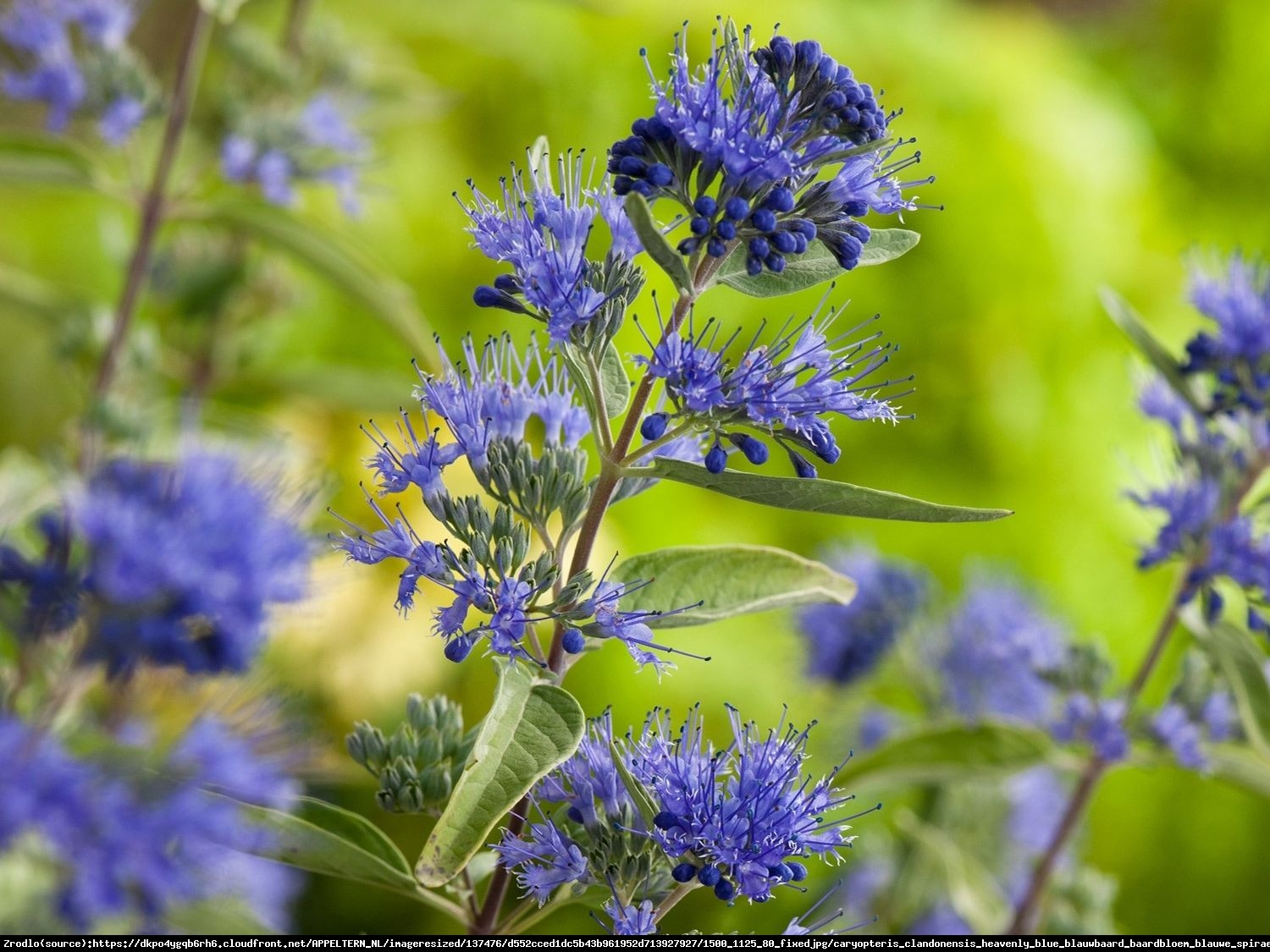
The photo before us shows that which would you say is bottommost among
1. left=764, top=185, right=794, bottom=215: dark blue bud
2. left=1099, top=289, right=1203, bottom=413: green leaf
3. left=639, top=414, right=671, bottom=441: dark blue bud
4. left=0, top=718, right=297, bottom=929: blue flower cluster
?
left=0, top=718, right=297, bottom=929: blue flower cluster

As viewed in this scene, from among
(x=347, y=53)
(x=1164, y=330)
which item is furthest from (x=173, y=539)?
(x=1164, y=330)

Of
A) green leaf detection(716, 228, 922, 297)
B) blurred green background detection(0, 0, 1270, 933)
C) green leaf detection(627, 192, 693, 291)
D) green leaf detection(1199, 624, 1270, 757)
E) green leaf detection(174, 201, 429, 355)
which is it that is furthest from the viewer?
blurred green background detection(0, 0, 1270, 933)

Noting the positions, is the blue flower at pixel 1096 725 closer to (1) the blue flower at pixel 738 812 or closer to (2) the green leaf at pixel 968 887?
(2) the green leaf at pixel 968 887

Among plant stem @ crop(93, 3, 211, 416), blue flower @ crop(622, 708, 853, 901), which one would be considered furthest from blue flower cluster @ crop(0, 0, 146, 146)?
blue flower @ crop(622, 708, 853, 901)

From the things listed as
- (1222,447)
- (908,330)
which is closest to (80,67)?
(1222,447)

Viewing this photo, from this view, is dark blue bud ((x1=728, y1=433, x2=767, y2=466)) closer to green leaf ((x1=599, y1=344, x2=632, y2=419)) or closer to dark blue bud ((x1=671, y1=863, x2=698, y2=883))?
green leaf ((x1=599, y1=344, x2=632, y2=419))

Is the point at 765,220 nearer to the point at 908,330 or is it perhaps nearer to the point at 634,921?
the point at 634,921

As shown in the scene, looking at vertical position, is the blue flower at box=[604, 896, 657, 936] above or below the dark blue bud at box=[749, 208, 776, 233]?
below

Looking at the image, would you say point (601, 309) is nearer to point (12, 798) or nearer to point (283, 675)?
point (12, 798)
